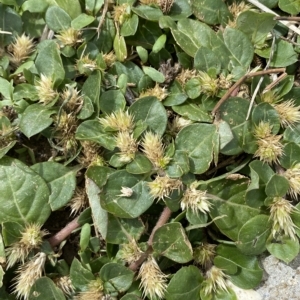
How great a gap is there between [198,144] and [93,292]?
2.77 feet

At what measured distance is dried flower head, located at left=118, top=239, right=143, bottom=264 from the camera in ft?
7.92

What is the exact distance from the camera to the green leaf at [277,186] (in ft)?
7.79

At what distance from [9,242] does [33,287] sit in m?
0.23

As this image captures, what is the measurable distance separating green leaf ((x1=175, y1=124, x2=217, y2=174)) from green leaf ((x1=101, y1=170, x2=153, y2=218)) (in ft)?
0.83

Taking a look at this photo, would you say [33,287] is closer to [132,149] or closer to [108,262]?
[108,262]

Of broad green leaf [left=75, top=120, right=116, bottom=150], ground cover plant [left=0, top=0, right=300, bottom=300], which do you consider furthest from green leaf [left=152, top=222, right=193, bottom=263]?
broad green leaf [left=75, top=120, right=116, bottom=150]

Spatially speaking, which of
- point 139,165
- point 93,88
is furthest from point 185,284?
point 93,88

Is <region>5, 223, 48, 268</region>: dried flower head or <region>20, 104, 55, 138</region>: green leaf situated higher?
<region>20, 104, 55, 138</region>: green leaf

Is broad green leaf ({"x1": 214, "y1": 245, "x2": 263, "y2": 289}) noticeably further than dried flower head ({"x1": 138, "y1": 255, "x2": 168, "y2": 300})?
Yes

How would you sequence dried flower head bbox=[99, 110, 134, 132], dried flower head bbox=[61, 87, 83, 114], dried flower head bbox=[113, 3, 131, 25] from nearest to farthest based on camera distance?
dried flower head bbox=[99, 110, 134, 132] < dried flower head bbox=[61, 87, 83, 114] < dried flower head bbox=[113, 3, 131, 25]

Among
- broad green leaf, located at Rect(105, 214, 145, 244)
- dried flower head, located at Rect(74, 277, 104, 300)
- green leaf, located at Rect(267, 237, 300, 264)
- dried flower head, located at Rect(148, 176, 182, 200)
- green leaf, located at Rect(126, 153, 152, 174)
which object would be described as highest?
green leaf, located at Rect(126, 153, 152, 174)

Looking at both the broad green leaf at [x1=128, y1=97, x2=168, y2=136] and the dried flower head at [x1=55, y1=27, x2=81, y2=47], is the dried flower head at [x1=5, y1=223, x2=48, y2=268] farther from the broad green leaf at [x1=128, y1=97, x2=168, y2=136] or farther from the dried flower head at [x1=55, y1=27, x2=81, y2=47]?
the dried flower head at [x1=55, y1=27, x2=81, y2=47]

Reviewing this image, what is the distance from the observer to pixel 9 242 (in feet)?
7.80

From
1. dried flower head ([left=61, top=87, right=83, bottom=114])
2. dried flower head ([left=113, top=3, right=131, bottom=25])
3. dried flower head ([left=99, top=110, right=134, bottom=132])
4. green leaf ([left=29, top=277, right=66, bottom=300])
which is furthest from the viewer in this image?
dried flower head ([left=113, top=3, right=131, bottom=25])
